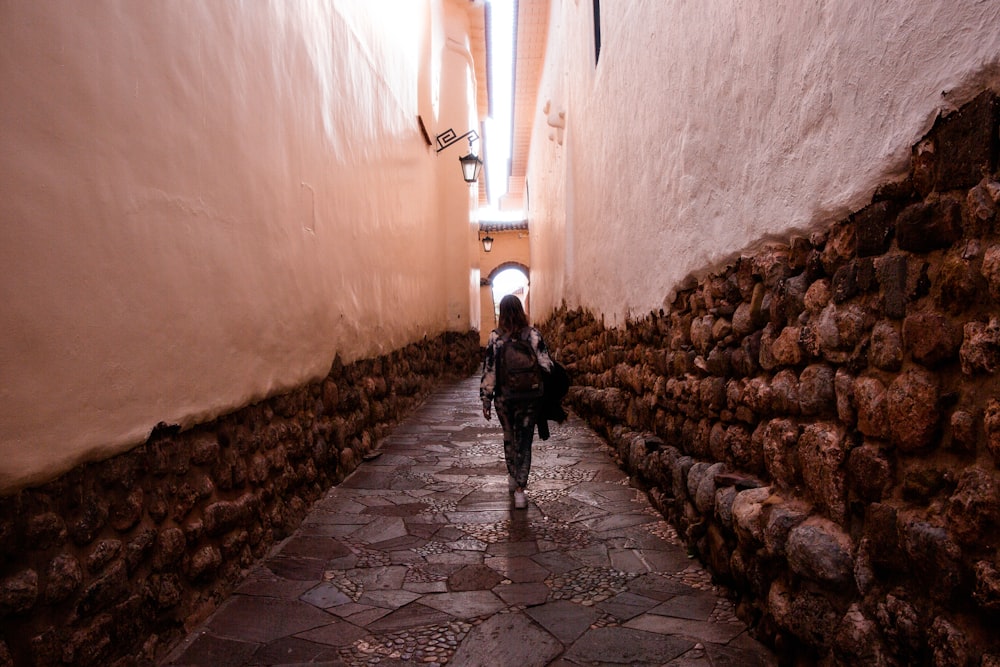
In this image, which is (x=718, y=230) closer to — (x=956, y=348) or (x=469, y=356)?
(x=956, y=348)

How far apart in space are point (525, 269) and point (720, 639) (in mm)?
19396

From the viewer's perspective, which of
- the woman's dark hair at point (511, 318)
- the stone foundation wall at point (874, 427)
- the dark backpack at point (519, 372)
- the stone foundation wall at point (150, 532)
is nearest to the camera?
the stone foundation wall at point (874, 427)

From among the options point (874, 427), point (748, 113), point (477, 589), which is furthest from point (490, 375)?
point (874, 427)

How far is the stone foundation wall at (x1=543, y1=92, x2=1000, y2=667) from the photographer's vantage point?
1405 millimetres

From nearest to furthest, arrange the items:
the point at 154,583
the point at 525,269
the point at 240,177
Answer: the point at 154,583, the point at 240,177, the point at 525,269

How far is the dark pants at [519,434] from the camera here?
167 inches

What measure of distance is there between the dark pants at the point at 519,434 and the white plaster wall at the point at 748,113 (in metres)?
1.16

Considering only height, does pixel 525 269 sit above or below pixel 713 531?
above

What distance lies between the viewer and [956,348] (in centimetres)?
148

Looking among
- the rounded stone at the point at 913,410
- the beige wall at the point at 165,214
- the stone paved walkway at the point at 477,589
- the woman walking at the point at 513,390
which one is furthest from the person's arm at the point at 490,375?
the rounded stone at the point at 913,410

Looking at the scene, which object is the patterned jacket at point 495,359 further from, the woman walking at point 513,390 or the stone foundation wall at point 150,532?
the stone foundation wall at point 150,532

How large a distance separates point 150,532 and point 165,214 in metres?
1.18

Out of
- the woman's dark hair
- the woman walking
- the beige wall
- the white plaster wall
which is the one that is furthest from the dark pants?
the beige wall

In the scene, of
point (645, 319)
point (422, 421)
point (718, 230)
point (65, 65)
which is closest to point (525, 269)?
point (422, 421)
